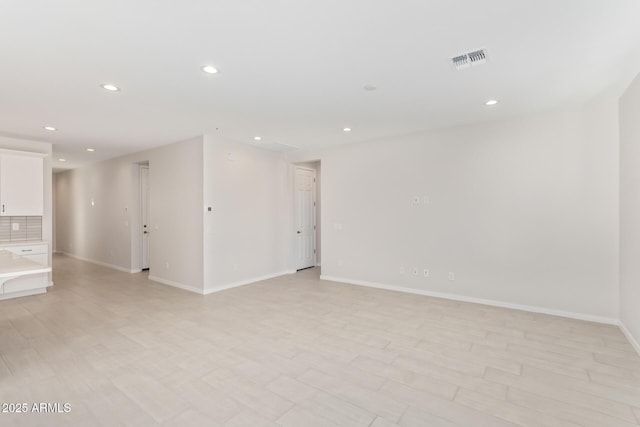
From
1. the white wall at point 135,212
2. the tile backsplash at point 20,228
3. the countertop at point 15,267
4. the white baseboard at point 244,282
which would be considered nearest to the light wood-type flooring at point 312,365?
the white baseboard at point 244,282

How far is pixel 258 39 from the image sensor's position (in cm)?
231

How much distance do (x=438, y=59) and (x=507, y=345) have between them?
116 inches

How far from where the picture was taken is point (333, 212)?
247 inches

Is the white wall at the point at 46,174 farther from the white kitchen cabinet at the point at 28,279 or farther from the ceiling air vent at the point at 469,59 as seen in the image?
the ceiling air vent at the point at 469,59

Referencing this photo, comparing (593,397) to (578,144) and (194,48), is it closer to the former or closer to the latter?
(578,144)

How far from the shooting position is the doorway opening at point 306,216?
7172 millimetres

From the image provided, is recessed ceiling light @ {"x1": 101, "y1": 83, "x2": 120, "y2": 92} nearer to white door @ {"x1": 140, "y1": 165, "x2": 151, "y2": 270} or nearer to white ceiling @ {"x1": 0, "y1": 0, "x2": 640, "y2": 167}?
white ceiling @ {"x1": 0, "y1": 0, "x2": 640, "y2": 167}

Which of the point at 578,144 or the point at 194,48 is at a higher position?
the point at 194,48

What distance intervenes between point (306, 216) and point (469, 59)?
533 centimetres

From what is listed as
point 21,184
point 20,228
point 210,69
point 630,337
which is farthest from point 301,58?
point 20,228

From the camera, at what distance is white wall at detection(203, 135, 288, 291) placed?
536cm

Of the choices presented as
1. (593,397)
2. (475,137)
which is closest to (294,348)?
(593,397)

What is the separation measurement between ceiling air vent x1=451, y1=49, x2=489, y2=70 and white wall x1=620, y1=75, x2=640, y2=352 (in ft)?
5.76

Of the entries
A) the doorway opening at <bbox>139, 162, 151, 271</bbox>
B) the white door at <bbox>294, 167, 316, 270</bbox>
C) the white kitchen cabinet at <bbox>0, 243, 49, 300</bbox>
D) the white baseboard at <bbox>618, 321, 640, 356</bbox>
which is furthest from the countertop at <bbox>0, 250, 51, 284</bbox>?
the white baseboard at <bbox>618, 321, 640, 356</bbox>
